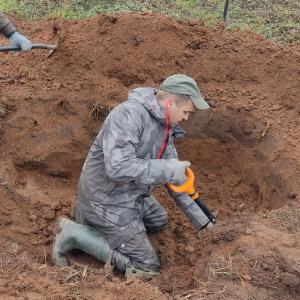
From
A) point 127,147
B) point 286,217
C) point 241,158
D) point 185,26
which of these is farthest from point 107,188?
point 185,26

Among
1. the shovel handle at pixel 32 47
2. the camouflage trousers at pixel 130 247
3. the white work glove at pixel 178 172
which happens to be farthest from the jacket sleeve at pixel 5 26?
the white work glove at pixel 178 172

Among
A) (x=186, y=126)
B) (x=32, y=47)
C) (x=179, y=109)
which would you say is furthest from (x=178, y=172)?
(x=32, y=47)

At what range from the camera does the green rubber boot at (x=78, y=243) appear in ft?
14.0

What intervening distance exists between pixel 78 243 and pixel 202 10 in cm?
536

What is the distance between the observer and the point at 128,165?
3.72m

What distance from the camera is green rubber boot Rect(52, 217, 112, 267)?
4266 millimetres

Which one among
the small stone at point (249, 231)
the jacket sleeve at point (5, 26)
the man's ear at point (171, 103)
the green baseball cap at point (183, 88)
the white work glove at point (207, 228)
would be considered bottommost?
the white work glove at point (207, 228)

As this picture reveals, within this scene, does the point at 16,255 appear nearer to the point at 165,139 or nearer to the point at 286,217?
the point at 165,139

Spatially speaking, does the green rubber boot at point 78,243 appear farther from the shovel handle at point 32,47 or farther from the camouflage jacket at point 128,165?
the shovel handle at point 32,47

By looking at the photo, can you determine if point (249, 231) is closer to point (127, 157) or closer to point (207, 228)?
point (207, 228)

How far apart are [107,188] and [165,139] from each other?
589 mm

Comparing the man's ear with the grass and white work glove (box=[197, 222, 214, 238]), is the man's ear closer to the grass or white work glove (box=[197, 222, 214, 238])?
white work glove (box=[197, 222, 214, 238])

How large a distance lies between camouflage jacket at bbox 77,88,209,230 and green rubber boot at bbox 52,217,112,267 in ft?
0.39

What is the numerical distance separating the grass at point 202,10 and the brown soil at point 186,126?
4.23 ft
